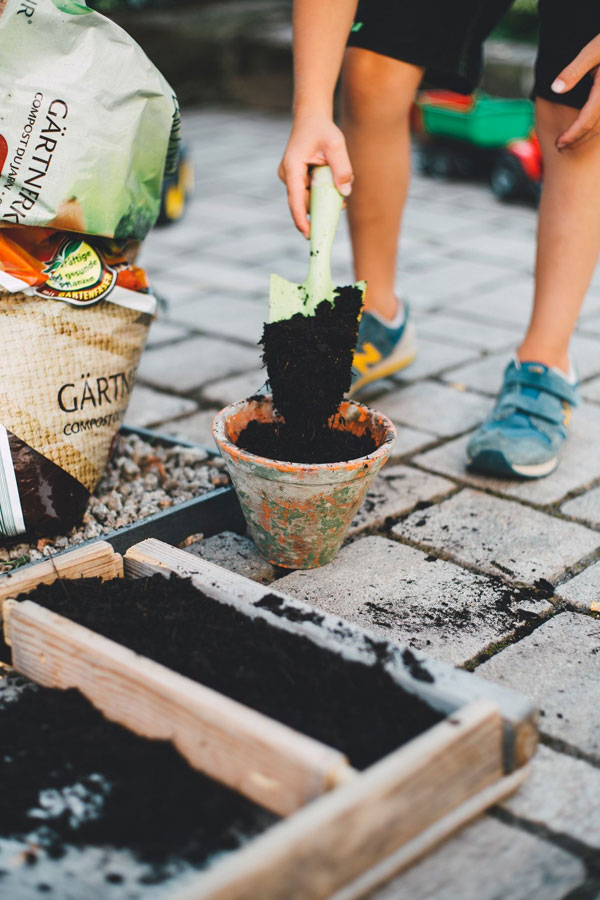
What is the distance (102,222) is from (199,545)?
0.68 m

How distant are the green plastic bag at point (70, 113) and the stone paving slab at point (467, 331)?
157 cm

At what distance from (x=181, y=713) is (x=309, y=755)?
208 mm

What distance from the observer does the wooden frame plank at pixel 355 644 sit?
121cm

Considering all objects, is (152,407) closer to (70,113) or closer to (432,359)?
(432,359)

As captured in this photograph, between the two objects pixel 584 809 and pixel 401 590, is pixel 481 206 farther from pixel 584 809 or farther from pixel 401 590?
pixel 584 809

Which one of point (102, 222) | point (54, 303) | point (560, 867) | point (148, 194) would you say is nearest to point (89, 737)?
point (560, 867)

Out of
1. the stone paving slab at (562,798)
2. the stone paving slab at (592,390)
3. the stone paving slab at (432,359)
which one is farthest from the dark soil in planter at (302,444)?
the stone paving slab at (592,390)

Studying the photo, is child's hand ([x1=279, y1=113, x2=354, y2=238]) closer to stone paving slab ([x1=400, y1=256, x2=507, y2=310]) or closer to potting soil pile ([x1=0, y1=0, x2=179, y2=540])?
potting soil pile ([x1=0, y1=0, x2=179, y2=540])

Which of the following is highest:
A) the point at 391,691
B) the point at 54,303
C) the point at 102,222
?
the point at 102,222

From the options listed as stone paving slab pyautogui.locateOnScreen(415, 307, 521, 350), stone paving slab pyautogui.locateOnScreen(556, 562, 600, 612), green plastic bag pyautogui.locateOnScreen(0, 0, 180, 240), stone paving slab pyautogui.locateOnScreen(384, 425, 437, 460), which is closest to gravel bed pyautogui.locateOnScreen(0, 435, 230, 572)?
stone paving slab pyautogui.locateOnScreen(384, 425, 437, 460)

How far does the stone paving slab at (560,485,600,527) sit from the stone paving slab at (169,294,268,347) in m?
1.28

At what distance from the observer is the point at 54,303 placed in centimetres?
174

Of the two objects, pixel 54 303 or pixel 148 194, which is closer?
pixel 54 303

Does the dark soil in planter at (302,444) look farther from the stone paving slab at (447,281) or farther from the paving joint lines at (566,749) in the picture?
the stone paving slab at (447,281)
